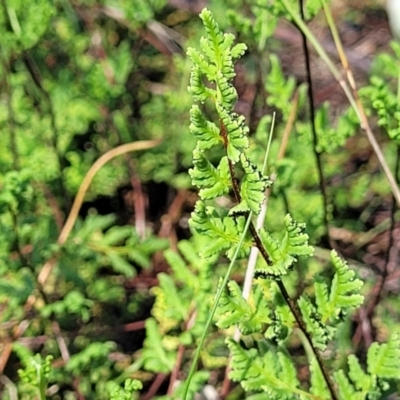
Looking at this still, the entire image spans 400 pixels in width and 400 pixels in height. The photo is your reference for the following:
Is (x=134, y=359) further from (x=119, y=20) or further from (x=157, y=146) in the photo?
(x=119, y=20)

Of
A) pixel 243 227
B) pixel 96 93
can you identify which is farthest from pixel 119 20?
pixel 243 227

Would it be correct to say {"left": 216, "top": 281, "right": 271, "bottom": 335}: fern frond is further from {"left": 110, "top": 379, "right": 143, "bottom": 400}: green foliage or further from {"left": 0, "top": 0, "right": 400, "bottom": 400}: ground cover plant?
{"left": 110, "top": 379, "right": 143, "bottom": 400}: green foliage

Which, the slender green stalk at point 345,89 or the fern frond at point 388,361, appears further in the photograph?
the slender green stalk at point 345,89

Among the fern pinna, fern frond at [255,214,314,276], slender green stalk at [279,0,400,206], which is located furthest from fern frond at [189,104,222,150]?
slender green stalk at [279,0,400,206]

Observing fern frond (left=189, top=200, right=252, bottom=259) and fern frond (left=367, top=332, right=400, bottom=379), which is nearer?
fern frond (left=189, top=200, right=252, bottom=259)

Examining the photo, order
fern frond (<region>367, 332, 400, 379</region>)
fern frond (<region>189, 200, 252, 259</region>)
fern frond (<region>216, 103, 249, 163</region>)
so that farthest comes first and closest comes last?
fern frond (<region>367, 332, 400, 379</region>)
fern frond (<region>189, 200, 252, 259</region>)
fern frond (<region>216, 103, 249, 163</region>)

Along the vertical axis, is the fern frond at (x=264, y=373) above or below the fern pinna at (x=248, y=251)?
below

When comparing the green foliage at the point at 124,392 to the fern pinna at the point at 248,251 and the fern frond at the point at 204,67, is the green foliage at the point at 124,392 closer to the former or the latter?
the fern pinna at the point at 248,251

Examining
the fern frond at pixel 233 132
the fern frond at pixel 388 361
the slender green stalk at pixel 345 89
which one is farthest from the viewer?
the slender green stalk at pixel 345 89

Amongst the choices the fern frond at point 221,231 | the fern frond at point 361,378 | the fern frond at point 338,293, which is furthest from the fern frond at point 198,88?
the fern frond at point 361,378

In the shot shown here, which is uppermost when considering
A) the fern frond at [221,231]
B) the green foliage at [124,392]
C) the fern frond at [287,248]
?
the fern frond at [221,231]
